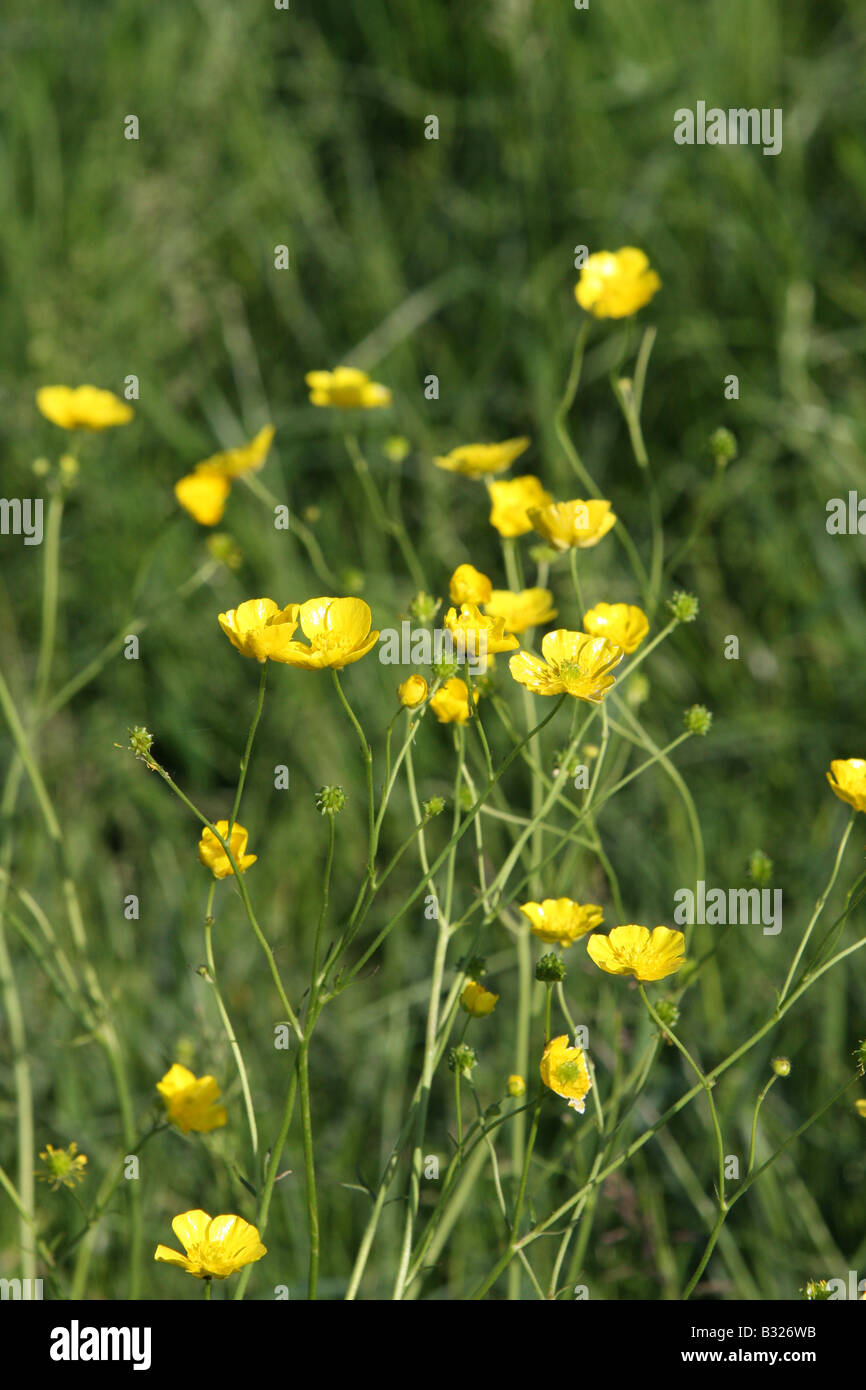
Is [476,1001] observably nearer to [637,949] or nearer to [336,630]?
[637,949]

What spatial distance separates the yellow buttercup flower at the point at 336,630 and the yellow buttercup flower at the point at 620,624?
0.78 ft

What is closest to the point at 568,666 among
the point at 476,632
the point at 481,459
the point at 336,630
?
the point at 476,632

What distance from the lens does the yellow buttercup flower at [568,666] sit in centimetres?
105

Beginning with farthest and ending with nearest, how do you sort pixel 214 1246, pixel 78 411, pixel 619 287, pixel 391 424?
pixel 391 424 < pixel 78 411 < pixel 619 287 < pixel 214 1246

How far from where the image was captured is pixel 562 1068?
1.01m

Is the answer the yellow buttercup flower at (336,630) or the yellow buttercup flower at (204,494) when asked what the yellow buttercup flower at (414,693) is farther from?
the yellow buttercup flower at (204,494)

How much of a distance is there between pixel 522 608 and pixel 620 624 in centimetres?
13

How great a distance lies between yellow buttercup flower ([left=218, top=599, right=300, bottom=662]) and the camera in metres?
1.03

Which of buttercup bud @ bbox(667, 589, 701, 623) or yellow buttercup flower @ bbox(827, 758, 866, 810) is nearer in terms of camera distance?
yellow buttercup flower @ bbox(827, 758, 866, 810)

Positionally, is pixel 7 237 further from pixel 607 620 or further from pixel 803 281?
pixel 607 620

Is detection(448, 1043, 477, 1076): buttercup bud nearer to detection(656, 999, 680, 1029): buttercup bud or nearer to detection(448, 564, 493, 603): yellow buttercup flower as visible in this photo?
detection(656, 999, 680, 1029): buttercup bud

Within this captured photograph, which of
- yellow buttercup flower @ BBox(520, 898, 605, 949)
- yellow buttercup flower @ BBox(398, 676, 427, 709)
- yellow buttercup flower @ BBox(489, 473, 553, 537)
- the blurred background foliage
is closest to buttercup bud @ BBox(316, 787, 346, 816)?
yellow buttercup flower @ BBox(398, 676, 427, 709)

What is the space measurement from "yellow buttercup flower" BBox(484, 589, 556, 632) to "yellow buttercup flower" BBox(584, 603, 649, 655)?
8 centimetres

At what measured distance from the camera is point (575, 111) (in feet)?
8.15
